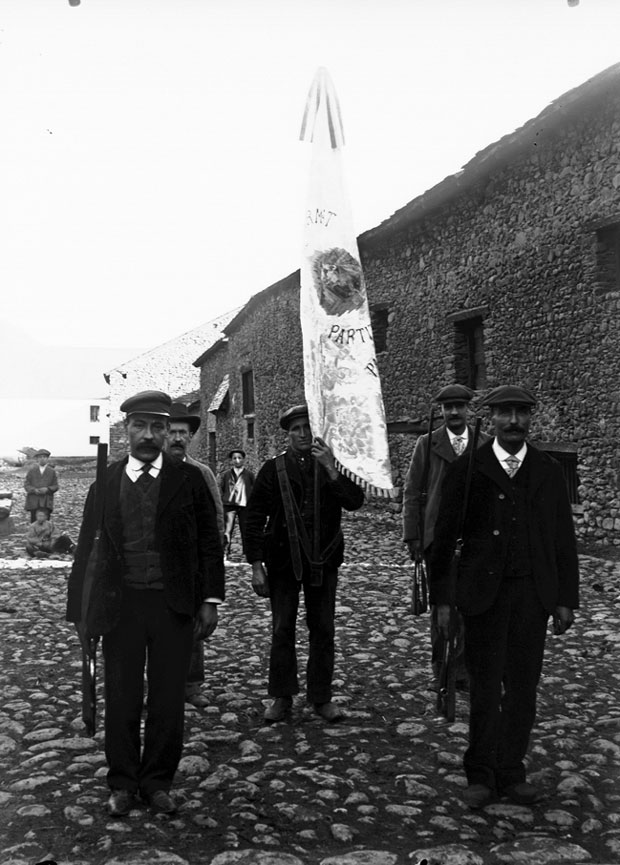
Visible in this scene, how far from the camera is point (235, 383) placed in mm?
27562

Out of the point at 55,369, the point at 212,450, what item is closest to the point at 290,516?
the point at 212,450

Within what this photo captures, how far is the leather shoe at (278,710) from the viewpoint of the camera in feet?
15.0

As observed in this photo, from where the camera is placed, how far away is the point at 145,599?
355 cm

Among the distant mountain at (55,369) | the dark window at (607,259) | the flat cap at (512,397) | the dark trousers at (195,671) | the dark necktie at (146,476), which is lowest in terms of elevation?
the dark trousers at (195,671)

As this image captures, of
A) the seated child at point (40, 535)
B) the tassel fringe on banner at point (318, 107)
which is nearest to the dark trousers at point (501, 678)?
the tassel fringe on banner at point (318, 107)

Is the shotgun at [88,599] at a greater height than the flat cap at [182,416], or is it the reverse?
the flat cap at [182,416]

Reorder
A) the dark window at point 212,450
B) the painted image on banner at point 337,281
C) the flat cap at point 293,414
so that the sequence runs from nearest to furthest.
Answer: the flat cap at point 293,414, the painted image on banner at point 337,281, the dark window at point 212,450

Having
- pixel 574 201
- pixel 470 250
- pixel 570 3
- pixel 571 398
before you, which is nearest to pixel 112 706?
pixel 570 3

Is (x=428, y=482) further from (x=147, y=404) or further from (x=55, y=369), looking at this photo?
(x=55, y=369)

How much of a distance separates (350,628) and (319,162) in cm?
400

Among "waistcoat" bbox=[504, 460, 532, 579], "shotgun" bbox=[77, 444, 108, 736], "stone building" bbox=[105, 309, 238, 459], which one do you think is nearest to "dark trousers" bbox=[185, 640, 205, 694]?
"shotgun" bbox=[77, 444, 108, 736]

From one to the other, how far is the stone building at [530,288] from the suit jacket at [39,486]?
684 cm

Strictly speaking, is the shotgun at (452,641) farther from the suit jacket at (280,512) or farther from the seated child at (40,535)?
the seated child at (40,535)

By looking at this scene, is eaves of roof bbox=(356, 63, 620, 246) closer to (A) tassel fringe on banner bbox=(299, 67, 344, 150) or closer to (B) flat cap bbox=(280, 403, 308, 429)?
(A) tassel fringe on banner bbox=(299, 67, 344, 150)
